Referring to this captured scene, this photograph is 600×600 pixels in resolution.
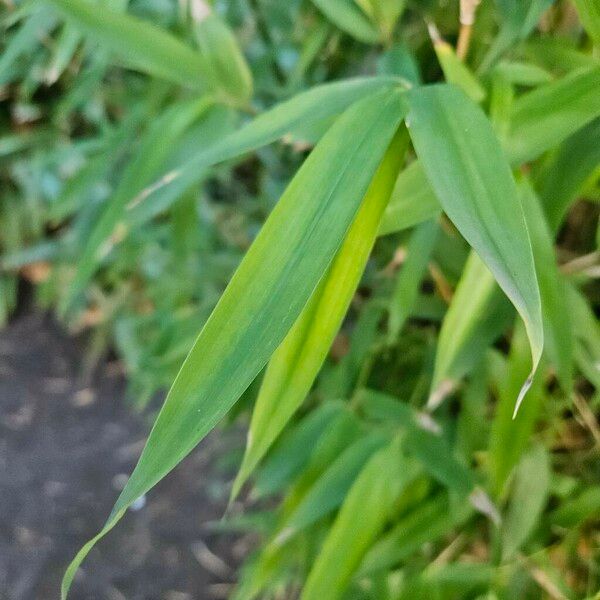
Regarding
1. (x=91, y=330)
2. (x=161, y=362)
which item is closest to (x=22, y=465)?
(x=91, y=330)

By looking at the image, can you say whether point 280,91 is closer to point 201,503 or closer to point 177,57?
point 177,57

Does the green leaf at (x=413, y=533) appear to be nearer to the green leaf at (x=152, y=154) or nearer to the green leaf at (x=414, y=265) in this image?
the green leaf at (x=414, y=265)

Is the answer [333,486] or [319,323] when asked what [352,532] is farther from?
[319,323]

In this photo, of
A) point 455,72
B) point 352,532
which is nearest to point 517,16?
point 455,72

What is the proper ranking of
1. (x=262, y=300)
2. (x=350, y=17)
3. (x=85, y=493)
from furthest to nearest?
(x=85, y=493) → (x=350, y=17) → (x=262, y=300)

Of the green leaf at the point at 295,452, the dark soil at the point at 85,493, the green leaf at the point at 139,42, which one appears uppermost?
the green leaf at the point at 139,42

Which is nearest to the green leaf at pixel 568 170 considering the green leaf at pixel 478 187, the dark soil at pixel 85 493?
the green leaf at pixel 478 187

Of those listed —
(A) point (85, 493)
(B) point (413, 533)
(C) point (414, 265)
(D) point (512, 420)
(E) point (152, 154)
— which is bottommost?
(A) point (85, 493)
